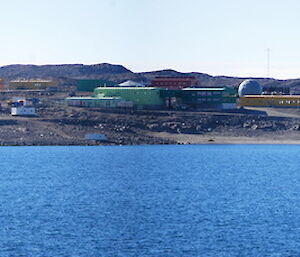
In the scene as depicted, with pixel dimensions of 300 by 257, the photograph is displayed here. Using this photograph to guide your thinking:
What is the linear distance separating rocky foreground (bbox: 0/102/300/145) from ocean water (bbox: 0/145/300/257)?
1358 centimetres

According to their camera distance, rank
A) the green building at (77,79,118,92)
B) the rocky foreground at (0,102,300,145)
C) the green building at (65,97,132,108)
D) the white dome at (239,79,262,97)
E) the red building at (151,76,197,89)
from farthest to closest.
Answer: the red building at (151,76,197,89)
the green building at (77,79,118,92)
the white dome at (239,79,262,97)
the green building at (65,97,132,108)
the rocky foreground at (0,102,300,145)

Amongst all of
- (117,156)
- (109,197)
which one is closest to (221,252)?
(109,197)

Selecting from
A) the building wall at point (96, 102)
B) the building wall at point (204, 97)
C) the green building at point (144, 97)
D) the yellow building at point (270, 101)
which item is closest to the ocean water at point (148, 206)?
the building wall at point (96, 102)

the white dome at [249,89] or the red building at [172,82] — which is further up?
the red building at [172,82]

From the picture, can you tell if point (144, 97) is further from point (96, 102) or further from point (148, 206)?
point (148, 206)

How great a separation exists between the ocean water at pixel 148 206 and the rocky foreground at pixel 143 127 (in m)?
13.6

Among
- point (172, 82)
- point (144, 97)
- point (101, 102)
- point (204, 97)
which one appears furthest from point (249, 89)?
point (101, 102)

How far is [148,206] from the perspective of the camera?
2537 inches

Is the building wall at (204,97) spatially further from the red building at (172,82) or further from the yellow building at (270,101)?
the red building at (172,82)

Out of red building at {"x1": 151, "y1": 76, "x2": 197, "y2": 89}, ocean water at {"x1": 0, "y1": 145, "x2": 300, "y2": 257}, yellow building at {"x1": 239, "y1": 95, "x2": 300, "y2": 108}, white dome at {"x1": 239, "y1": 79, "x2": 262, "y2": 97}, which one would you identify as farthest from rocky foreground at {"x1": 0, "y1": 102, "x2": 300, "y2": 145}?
red building at {"x1": 151, "y1": 76, "x2": 197, "y2": 89}

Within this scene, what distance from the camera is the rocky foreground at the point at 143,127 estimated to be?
12669 centimetres

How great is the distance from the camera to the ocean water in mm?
49875

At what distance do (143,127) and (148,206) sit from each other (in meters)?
70.0

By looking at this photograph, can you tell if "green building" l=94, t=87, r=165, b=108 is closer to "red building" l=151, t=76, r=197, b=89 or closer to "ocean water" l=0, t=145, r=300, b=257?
"red building" l=151, t=76, r=197, b=89
